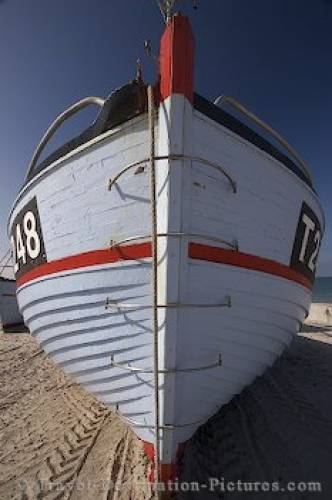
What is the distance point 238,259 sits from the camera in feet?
9.26

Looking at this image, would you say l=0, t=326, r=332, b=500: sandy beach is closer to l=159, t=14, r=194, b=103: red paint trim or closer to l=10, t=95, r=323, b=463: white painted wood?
l=10, t=95, r=323, b=463: white painted wood

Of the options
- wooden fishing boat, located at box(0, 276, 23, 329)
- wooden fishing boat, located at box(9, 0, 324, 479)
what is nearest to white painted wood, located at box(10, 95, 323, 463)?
wooden fishing boat, located at box(9, 0, 324, 479)

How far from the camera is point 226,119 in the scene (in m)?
2.76

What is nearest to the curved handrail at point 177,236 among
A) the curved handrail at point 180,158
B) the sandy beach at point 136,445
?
the curved handrail at point 180,158

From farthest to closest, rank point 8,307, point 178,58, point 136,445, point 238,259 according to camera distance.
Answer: point 8,307
point 136,445
point 238,259
point 178,58

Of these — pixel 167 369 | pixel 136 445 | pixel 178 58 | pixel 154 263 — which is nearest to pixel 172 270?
pixel 154 263

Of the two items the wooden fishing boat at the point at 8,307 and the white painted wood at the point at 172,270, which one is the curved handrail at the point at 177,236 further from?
the wooden fishing boat at the point at 8,307

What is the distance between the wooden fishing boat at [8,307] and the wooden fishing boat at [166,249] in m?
12.3

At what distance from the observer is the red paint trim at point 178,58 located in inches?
94.3

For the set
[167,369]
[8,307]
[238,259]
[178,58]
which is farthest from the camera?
[8,307]

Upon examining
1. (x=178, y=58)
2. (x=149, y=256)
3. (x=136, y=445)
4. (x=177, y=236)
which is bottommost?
(x=136, y=445)

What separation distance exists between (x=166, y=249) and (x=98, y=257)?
2.19 ft

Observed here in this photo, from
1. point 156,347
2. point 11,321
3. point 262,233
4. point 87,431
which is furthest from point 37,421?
point 11,321

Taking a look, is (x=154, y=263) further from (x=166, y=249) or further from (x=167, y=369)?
(x=167, y=369)
